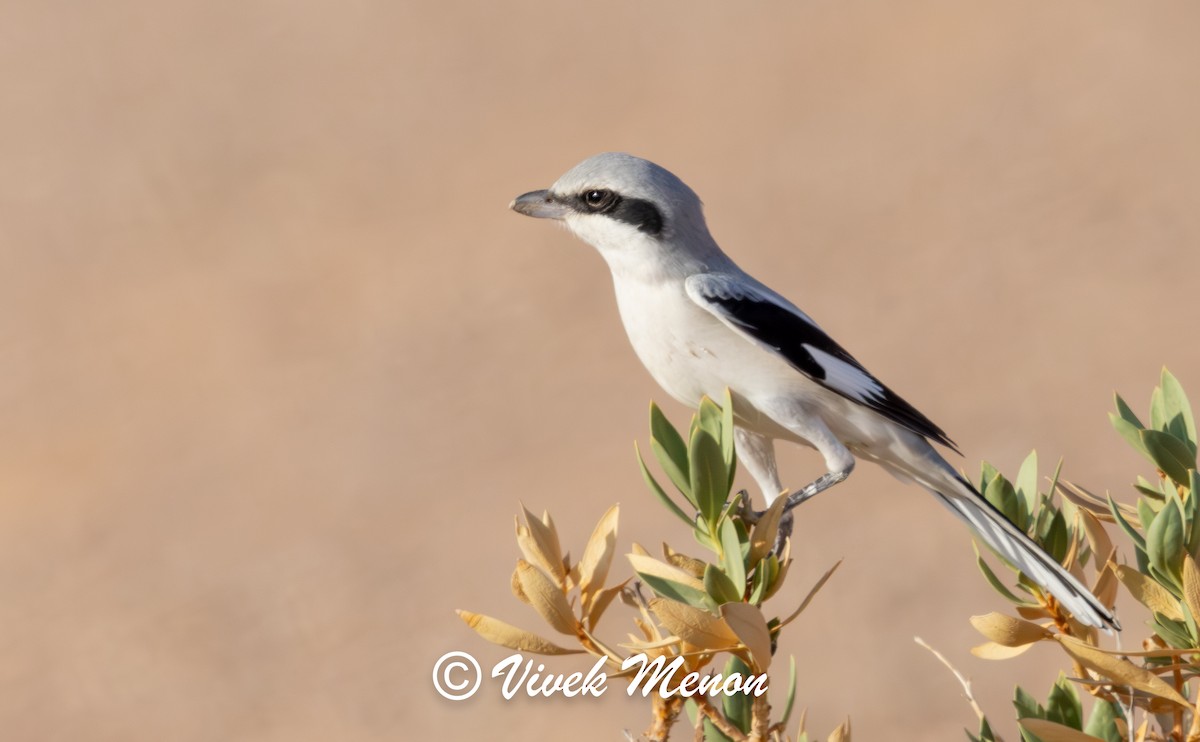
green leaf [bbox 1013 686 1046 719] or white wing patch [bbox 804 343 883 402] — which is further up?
white wing patch [bbox 804 343 883 402]

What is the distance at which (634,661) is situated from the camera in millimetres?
1567

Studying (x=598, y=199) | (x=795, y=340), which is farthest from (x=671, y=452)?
(x=598, y=199)

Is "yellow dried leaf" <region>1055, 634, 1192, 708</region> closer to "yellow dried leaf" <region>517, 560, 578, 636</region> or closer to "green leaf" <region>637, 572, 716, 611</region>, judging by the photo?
"green leaf" <region>637, 572, 716, 611</region>

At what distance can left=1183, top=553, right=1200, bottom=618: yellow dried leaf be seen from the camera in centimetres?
149

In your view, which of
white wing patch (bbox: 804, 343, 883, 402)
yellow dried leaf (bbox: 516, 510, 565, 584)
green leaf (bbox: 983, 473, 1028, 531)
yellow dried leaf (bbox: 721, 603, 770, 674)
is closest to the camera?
yellow dried leaf (bbox: 721, 603, 770, 674)

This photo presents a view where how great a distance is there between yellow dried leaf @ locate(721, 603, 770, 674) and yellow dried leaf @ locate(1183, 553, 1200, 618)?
1.67 ft

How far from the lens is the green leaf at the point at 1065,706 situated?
1.75 meters

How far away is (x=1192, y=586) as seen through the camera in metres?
1.49

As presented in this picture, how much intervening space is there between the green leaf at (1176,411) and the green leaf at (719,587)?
2.41 ft

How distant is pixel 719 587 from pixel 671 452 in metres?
0.22

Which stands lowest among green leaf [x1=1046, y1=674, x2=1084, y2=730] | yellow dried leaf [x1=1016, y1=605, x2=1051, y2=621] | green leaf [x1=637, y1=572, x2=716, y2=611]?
green leaf [x1=1046, y1=674, x2=1084, y2=730]

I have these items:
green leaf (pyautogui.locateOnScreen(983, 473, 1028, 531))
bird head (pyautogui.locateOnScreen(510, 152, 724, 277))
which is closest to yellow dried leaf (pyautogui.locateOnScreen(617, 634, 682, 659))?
green leaf (pyautogui.locateOnScreen(983, 473, 1028, 531))

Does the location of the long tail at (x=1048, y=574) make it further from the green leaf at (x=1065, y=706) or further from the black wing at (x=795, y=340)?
the black wing at (x=795, y=340)

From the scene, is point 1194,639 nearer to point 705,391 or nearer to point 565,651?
point 565,651
